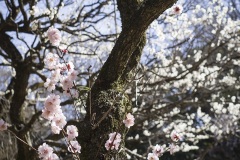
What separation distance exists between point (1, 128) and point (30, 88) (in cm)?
356

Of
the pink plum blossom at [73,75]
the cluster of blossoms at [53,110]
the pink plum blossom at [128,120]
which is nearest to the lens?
the cluster of blossoms at [53,110]

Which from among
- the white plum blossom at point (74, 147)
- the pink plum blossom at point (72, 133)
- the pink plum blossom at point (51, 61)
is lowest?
the white plum blossom at point (74, 147)

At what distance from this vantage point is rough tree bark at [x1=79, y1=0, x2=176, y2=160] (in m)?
2.16

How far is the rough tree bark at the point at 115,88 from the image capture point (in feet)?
7.09

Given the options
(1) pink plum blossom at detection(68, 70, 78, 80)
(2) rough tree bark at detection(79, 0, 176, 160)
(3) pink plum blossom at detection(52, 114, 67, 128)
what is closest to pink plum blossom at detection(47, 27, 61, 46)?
(1) pink plum blossom at detection(68, 70, 78, 80)

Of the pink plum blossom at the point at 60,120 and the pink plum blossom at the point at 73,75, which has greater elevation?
the pink plum blossom at the point at 73,75

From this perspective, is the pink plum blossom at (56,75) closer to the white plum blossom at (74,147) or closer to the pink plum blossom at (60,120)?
the pink plum blossom at (60,120)

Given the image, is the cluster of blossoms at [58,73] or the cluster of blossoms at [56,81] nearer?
the cluster of blossoms at [56,81]

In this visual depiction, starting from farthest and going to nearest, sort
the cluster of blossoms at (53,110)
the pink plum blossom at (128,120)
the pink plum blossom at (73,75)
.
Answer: the pink plum blossom at (128,120) < the pink plum blossom at (73,75) < the cluster of blossoms at (53,110)

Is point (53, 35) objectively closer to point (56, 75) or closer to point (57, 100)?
point (56, 75)

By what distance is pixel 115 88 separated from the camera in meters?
2.45

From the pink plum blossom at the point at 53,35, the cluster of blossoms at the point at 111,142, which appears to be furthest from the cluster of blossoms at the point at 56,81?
the cluster of blossoms at the point at 111,142

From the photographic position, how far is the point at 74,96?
2303 mm

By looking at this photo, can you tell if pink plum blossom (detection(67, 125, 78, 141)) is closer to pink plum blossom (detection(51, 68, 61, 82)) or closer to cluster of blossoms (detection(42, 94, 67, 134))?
cluster of blossoms (detection(42, 94, 67, 134))
